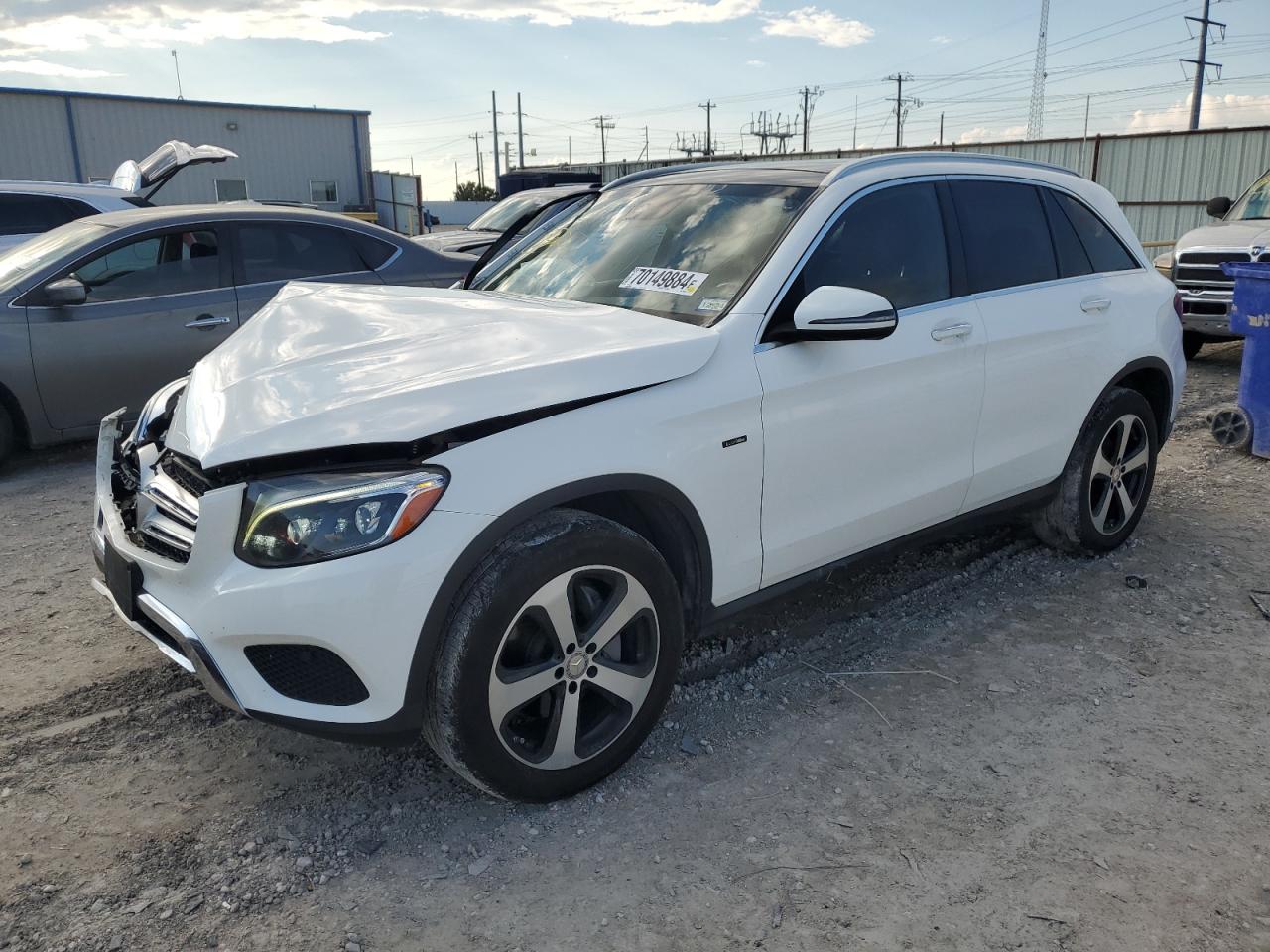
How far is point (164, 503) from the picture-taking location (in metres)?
2.71

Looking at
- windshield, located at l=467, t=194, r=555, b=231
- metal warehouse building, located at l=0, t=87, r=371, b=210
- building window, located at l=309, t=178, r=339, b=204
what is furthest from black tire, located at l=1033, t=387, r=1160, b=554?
building window, located at l=309, t=178, r=339, b=204

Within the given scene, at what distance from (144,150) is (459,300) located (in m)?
30.8

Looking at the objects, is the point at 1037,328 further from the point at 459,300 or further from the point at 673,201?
the point at 459,300

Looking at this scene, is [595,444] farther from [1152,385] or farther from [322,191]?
[322,191]

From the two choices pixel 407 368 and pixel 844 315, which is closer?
pixel 407 368

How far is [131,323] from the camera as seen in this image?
6184 mm

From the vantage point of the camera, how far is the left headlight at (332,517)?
239cm

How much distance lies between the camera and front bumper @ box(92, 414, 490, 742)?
2.37 m

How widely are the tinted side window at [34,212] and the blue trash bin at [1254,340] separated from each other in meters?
8.82

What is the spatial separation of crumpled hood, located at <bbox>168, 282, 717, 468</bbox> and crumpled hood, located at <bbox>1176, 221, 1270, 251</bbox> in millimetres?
8049

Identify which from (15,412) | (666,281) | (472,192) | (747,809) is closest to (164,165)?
(15,412)

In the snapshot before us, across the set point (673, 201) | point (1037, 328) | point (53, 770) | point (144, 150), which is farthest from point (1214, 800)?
point (144, 150)

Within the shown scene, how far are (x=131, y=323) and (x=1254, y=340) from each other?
6.90 m

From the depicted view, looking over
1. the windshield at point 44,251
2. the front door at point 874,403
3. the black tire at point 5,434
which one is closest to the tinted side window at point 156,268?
the windshield at point 44,251
